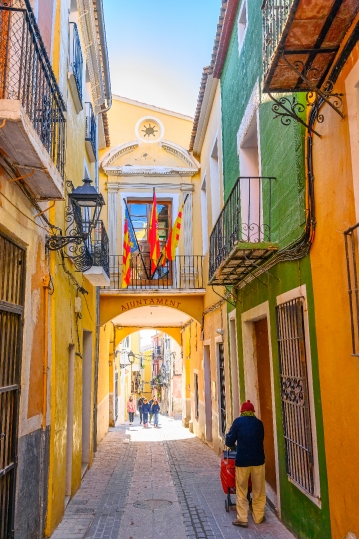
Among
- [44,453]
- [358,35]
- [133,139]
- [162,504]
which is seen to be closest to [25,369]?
[44,453]

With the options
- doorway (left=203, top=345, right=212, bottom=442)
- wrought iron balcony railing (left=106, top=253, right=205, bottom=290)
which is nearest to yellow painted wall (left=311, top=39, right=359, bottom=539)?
wrought iron balcony railing (left=106, top=253, right=205, bottom=290)

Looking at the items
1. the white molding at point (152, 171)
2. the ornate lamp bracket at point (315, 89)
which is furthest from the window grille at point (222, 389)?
the ornate lamp bracket at point (315, 89)

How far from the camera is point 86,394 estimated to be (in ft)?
37.9

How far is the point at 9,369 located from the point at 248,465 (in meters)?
3.42

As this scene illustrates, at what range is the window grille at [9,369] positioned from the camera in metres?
4.84

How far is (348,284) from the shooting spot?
4262mm

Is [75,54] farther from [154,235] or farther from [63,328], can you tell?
→ [63,328]

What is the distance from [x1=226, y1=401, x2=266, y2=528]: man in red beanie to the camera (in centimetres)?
654

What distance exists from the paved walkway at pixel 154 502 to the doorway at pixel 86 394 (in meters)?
0.52

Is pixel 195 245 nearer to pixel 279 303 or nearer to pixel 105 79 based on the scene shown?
pixel 105 79

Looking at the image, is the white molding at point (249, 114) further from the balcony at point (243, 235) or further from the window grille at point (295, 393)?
the window grille at point (295, 393)

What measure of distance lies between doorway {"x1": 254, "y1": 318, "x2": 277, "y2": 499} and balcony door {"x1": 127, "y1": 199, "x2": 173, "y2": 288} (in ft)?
18.5

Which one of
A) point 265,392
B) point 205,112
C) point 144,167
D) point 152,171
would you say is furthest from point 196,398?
point 205,112

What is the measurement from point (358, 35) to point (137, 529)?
6374 mm
